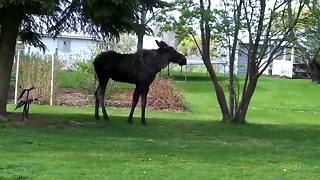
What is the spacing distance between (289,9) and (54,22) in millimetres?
6865

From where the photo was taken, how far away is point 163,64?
650 inches

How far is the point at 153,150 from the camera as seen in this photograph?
1134 centimetres

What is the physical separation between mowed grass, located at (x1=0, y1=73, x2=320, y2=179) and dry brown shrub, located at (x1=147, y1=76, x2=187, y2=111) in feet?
24.9

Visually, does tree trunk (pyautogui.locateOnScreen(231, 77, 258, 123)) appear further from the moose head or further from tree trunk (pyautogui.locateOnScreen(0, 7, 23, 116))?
tree trunk (pyautogui.locateOnScreen(0, 7, 23, 116))

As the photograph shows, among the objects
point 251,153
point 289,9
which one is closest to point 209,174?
point 251,153

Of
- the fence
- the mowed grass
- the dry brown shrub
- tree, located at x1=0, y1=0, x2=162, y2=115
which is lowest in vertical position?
the mowed grass

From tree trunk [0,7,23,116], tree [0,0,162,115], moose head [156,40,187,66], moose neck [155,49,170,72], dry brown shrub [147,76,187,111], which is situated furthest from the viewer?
dry brown shrub [147,76,187,111]

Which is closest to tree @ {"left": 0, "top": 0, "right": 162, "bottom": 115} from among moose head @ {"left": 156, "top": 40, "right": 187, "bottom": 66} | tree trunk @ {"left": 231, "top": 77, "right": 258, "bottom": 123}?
moose head @ {"left": 156, "top": 40, "right": 187, "bottom": 66}

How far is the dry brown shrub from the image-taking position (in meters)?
26.2

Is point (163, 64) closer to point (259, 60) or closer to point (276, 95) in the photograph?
point (259, 60)

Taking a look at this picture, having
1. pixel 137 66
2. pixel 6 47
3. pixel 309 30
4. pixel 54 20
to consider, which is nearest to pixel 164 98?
pixel 309 30

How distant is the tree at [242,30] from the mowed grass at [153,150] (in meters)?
1.27

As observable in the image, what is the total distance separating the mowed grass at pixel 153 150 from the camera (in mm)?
8625

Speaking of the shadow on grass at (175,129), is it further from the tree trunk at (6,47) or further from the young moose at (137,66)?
the young moose at (137,66)
